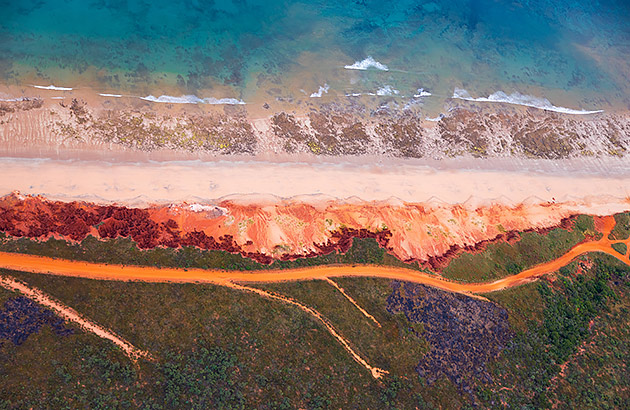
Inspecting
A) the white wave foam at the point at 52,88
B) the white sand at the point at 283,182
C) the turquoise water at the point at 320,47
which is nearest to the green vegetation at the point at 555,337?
the white sand at the point at 283,182

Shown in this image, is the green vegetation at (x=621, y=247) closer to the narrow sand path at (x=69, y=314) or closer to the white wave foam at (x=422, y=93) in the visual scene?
the white wave foam at (x=422, y=93)

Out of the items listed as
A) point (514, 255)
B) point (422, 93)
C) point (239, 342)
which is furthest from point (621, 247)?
point (239, 342)

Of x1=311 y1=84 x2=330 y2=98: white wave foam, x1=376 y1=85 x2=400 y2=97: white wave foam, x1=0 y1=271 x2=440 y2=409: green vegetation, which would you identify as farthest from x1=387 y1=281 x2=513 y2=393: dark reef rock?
x1=376 y1=85 x2=400 y2=97: white wave foam

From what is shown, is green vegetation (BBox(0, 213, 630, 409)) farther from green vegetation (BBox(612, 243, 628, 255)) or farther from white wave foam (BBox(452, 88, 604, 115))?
white wave foam (BBox(452, 88, 604, 115))

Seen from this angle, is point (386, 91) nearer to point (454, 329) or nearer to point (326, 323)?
point (454, 329)

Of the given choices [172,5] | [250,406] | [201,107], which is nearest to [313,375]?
[250,406]

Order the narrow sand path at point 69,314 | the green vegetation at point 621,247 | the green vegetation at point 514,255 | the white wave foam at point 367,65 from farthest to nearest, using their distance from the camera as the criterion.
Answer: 1. the white wave foam at point 367,65
2. the green vegetation at point 621,247
3. the green vegetation at point 514,255
4. the narrow sand path at point 69,314
